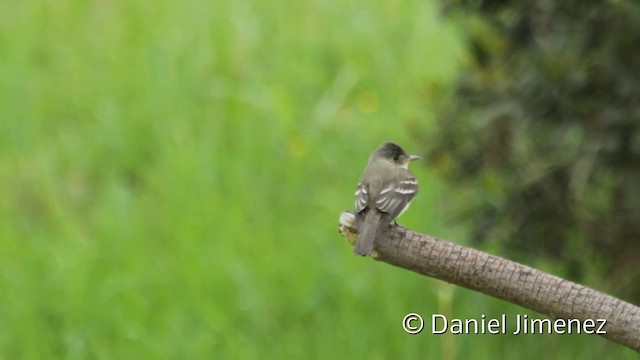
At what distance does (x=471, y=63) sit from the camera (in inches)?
221

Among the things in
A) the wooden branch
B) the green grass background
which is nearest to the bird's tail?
the wooden branch

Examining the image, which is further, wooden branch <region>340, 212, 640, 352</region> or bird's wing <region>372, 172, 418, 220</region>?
bird's wing <region>372, 172, 418, 220</region>

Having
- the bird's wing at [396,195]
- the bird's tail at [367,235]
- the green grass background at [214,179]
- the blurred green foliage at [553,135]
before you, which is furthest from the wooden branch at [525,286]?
the green grass background at [214,179]

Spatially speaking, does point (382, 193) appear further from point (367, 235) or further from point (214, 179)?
point (214, 179)

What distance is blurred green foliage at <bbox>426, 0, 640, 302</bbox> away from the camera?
4.83 meters

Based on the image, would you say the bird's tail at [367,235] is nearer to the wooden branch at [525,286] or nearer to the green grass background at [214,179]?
the wooden branch at [525,286]

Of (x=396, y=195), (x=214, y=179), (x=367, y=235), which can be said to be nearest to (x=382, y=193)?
(x=396, y=195)

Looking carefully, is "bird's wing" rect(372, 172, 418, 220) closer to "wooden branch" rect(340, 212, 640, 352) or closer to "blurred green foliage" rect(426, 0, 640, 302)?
"blurred green foliage" rect(426, 0, 640, 302)

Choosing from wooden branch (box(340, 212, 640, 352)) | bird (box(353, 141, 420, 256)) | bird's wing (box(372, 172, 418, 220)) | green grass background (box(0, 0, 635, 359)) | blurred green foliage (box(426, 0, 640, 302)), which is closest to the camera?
wooden branch (box(340, 212, 640, 352))

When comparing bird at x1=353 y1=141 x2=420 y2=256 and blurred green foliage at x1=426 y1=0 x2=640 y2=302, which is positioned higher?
blurred green foliage at x1=426 y1=0 x2=640 y2=302

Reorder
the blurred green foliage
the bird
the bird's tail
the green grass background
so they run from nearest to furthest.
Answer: the bird's tail < the bird < the blurred green foliage < the green grass background

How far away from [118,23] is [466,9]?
3.94 meters

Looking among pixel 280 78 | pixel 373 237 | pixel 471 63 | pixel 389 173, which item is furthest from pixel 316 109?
pixel 373 237

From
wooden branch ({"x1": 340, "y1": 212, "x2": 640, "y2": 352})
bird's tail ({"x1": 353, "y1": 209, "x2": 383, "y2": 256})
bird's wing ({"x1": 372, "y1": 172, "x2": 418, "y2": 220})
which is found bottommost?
wooden branch ({"x1": 340, "y1": 212, "x2": 640, "y2": 352})
